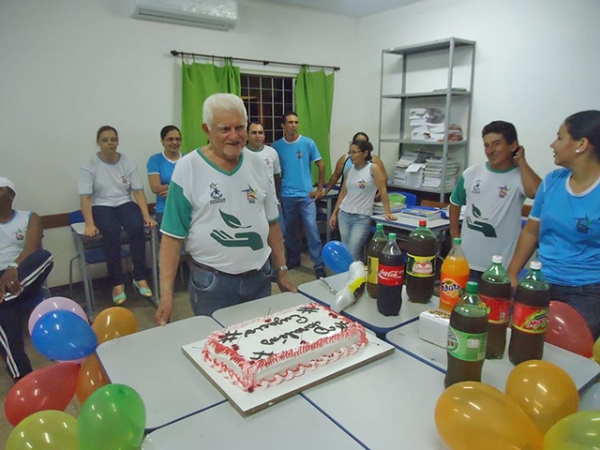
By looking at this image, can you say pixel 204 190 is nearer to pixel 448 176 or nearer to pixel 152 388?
pixel 152 388

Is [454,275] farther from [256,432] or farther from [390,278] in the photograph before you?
[256,432]

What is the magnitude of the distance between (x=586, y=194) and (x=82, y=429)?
1854 millimetres

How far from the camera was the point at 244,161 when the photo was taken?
1767 millimetres

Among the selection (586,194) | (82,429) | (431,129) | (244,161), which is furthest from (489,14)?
(82,429)

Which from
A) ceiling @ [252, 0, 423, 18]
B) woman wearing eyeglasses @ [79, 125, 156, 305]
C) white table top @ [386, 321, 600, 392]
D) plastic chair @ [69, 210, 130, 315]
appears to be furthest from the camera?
ceiling @ [252, 0, 423, 18]

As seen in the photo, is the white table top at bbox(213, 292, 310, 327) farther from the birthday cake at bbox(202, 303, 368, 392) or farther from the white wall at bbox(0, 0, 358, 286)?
the white wall at bbox(0, 0, 358, 286)

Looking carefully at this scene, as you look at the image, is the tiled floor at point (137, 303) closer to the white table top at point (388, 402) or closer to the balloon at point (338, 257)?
the balloon at point (338, 257)

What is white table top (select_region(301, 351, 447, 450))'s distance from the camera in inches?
37.7

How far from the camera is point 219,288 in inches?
69.4

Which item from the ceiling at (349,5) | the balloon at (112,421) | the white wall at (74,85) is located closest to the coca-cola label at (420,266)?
the balloon at (112,421)

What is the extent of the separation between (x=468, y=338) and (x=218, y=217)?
105 centimetres

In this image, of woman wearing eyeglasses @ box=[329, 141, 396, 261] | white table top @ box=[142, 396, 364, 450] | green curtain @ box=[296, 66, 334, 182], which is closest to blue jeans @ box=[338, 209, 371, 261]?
woman wearing eyeglasses @ box=[329, 141, 396, 261]

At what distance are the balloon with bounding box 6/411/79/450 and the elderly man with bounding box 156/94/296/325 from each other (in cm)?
61

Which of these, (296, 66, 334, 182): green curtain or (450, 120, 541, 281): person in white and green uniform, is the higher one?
(296, 66, 334, 182): green curtain
